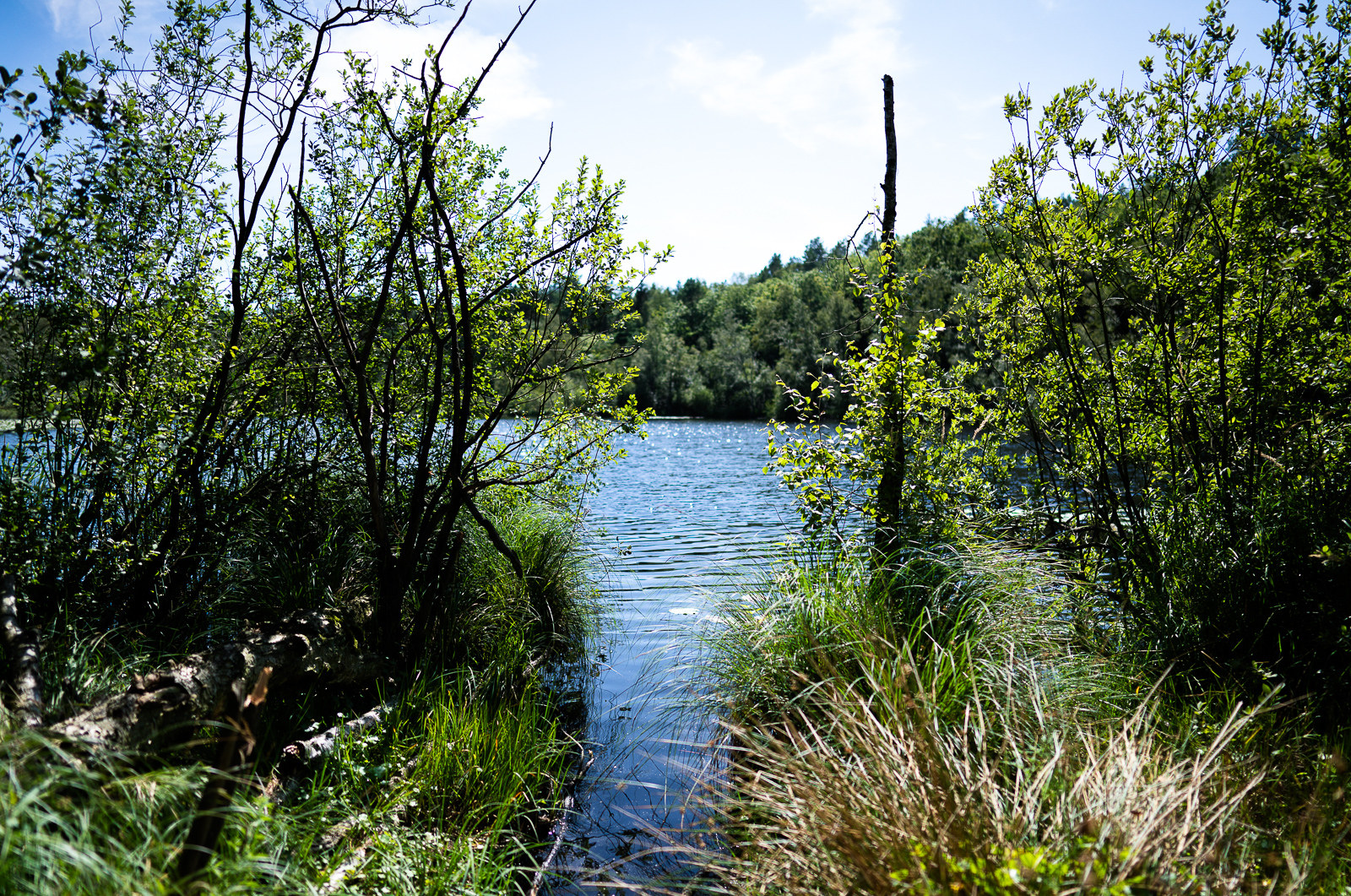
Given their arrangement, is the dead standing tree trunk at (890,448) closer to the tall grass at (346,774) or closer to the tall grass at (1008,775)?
the tall grass at (1008,775)

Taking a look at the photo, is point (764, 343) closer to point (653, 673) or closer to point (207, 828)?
point (653, 673)

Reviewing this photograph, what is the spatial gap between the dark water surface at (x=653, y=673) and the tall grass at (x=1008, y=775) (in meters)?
0.56

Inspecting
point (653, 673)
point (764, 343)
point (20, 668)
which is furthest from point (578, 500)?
point (764, 343)

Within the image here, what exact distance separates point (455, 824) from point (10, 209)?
368cm

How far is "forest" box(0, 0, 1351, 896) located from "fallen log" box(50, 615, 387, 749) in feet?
0.08

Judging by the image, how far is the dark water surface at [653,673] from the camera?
3865 mm

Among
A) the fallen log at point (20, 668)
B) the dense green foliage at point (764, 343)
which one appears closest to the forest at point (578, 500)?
the fallen log at point (20, 668)

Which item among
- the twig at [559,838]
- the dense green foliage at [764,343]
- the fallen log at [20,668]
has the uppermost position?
the dense green foliage at [764,343]

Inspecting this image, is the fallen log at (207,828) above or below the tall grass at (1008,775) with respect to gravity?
above

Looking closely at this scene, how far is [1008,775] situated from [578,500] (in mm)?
4808

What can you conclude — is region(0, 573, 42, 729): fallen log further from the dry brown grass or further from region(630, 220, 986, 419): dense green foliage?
region(630, 220, 986, 419): dense green foliage

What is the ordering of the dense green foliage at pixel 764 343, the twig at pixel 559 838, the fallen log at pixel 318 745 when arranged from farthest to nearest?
the dense green foliage at pixel 764 343, the twig at pixel 559 838, the fallen log at pixel 318 745

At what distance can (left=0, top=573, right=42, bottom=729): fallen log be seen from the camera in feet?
7.50

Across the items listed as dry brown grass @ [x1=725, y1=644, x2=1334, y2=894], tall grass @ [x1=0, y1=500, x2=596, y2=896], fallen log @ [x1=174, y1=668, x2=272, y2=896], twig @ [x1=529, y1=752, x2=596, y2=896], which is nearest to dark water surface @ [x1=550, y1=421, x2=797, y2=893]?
twig @ [x1=529, y1=752, x2=596, y2=896]
